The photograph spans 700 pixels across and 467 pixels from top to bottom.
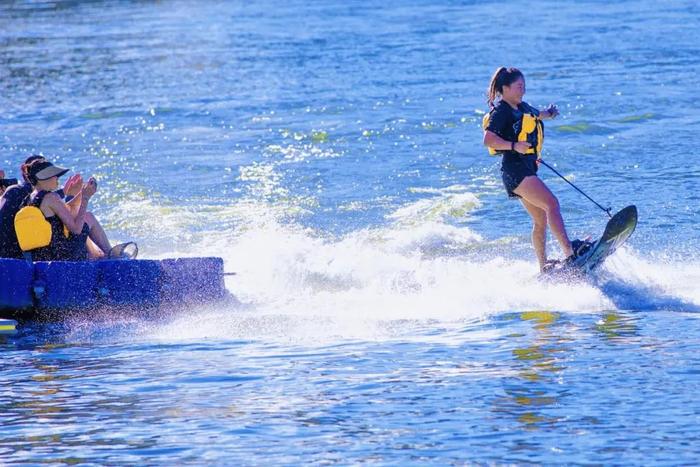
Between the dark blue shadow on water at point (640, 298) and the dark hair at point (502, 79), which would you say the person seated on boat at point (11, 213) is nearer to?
the dark hair at point (502, 79)

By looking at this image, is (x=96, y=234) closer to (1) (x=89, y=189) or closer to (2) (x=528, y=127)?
(1) (x=89, y=189)

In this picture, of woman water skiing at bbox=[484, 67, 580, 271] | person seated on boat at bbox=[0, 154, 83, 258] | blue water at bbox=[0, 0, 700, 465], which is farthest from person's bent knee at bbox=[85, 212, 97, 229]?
woman water skiing at bbox=[484, 67, 580, 271]

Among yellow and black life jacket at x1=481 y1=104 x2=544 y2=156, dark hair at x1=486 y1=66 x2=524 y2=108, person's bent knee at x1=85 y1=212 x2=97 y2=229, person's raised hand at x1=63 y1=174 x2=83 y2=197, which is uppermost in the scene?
dark hair at x1=486 y1=66 x2=524 y2=108

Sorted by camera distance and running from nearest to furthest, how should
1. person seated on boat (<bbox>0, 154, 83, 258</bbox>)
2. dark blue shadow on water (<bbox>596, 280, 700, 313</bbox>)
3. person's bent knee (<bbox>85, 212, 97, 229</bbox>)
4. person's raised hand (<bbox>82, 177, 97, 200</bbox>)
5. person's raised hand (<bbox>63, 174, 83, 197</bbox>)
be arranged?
dark blue shadow on water (<bbox>596, 280, 700, 313</bbox>) → person's raised hand (<bbox>82, 177, 97, 200</bbox>) → person seated on boat (<bbox>0, 154, 83, 258</bbox>) → person's raised hand (<bbox>63, 174, 83, 197</bbox>) → person's bent knee (<bbox>85, 212, 97, 229</bbox>)

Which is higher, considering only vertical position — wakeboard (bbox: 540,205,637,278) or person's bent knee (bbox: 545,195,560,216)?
person's bent knee (bbox: 545,195,560,216)

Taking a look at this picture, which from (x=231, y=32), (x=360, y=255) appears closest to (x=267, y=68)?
(x=231, y=32)

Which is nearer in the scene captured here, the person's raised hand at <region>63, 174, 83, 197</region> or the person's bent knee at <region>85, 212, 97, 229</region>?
the person's raised hand at <region>63, 174, 83, 197</region>

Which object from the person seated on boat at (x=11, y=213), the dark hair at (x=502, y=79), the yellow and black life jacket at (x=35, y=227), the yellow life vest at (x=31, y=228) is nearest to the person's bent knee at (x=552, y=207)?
the dark hair at (x=502, y=79)

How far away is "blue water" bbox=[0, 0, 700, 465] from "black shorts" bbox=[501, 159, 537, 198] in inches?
34.1

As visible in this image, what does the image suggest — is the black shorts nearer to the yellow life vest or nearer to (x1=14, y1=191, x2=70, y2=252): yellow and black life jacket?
(x1=14, y1=191, x2=70, y2=252): yellow and black life jacket

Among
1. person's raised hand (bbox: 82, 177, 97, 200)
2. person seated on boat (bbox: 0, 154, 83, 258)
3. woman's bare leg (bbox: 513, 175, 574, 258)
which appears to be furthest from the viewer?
person seated on boat (bbox: 0, 154, 83, 258)

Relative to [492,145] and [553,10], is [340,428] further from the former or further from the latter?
[553,10]

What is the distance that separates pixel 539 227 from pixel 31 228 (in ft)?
12.9

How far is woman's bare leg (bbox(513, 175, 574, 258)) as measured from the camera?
952cm
